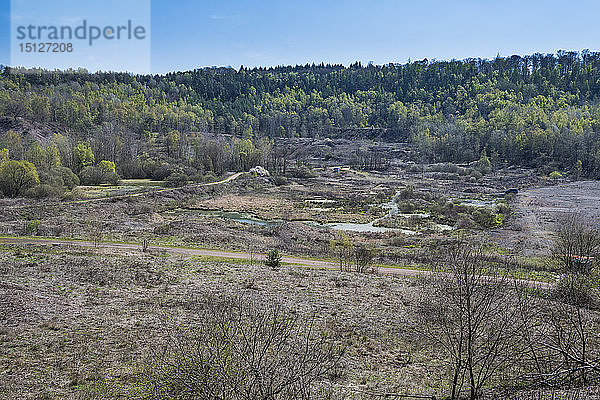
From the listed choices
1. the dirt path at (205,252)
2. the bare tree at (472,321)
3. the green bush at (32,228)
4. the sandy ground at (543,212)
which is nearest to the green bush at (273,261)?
the dirt path at (205,252)

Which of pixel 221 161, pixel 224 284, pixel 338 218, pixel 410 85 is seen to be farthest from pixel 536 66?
pixel 224 284

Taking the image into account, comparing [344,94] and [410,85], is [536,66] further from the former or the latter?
[344,94]

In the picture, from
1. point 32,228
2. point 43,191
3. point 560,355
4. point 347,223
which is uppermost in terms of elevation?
point 43,191

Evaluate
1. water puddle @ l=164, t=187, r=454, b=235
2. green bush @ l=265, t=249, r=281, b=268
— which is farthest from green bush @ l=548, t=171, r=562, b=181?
green bush @ l=265, t=249, r=281, b=268

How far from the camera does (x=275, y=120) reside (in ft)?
555

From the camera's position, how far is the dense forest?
93875 mm

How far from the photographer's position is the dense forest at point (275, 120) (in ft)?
308

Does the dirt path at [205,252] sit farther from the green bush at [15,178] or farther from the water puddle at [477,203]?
the water puddle at [477,203]

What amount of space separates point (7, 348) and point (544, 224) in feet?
167

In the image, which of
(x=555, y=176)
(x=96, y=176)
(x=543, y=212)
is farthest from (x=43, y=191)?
(x=555, y=176)

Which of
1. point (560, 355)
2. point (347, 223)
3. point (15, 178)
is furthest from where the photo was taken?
point (15, 178)

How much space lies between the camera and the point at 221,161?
9812 cm

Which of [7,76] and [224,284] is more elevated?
[7,76]

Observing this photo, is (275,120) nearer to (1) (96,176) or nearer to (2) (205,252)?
(1) (96,176)
